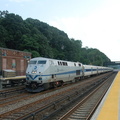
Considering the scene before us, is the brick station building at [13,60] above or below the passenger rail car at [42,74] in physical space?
above

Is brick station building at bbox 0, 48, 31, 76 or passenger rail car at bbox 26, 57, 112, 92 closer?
passenger rail car at bbox 26, 57, 112, 92

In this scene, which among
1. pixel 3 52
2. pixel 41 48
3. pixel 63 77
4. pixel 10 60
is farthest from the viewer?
pixel 41 48

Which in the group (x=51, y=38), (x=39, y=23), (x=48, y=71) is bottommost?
(x=48, y=71)

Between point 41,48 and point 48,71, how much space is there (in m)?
42.4

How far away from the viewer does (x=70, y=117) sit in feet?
32.8

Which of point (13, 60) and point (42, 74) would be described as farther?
point (13, 60)

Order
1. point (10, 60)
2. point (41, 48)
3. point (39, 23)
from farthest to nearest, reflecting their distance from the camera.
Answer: point (39, 23), point (41, 48), point (10, 60)

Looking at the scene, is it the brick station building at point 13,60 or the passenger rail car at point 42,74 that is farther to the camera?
the brick station building at point 13,60

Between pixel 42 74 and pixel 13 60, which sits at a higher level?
pixel 13 60

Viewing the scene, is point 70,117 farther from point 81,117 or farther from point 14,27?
point 14,27

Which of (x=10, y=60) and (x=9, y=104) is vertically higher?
(x=10, y=60)

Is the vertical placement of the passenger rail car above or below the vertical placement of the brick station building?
below

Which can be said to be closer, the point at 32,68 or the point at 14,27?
the point at 32,68

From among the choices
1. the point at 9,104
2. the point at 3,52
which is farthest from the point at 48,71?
the point at 3,52
